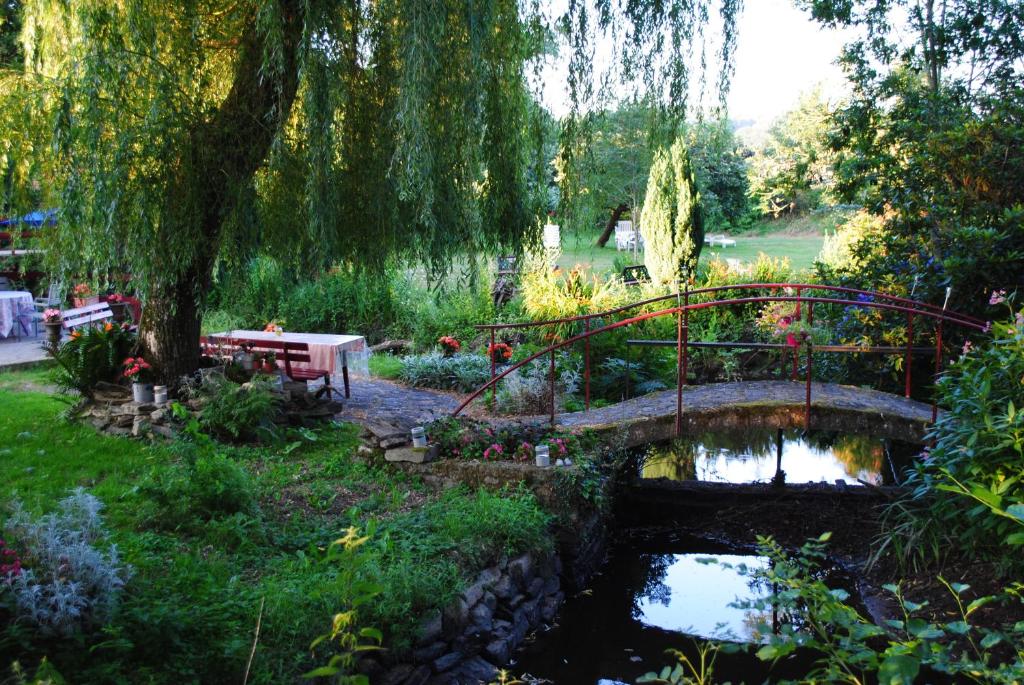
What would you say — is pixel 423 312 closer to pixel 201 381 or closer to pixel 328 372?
pixel 328 372

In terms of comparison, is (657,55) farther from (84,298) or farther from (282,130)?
(84,298)

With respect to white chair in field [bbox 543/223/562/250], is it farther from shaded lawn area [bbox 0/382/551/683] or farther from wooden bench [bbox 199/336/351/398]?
wooden bench [bbox 199/336/351/398]

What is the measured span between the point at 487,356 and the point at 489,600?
6.39 meters

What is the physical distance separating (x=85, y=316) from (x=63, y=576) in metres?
9.07

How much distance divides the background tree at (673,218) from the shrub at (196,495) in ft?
30.0

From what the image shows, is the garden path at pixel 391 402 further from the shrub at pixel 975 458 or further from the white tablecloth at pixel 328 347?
the shrub at pixel 975 458

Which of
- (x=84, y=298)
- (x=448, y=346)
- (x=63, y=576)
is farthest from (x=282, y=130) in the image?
(x=84, y=298)

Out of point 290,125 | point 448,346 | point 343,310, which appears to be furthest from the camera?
point 343,310

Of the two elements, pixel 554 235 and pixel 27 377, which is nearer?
pixel 554 235

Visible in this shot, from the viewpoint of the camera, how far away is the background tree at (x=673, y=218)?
1351 cm

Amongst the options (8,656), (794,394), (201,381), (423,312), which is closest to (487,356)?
(423,312)

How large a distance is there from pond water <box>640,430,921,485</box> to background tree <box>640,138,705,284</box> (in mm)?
3839

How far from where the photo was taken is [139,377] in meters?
7.76

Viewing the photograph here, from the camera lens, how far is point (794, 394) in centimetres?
711
